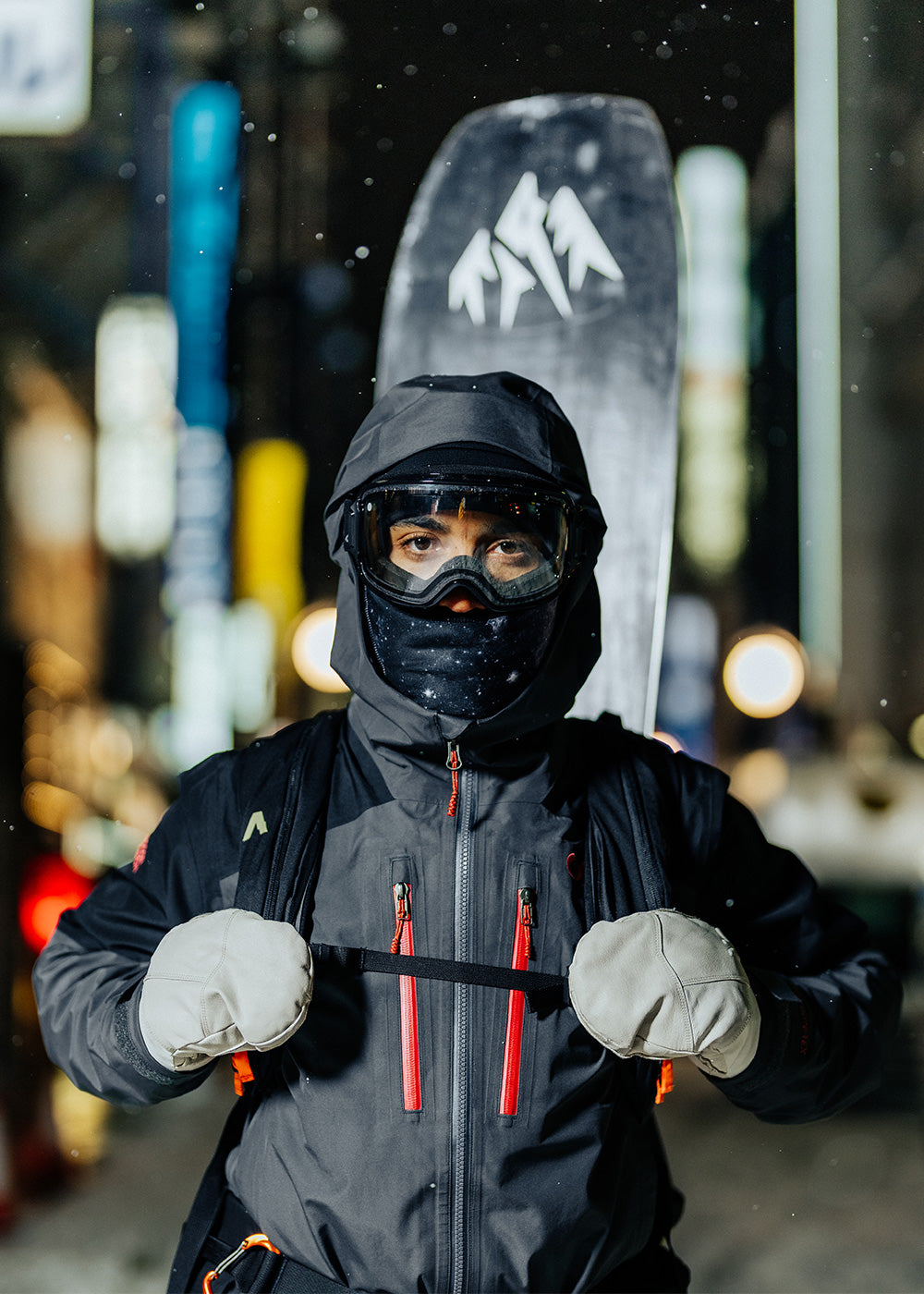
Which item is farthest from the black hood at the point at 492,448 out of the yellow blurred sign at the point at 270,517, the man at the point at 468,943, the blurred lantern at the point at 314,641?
the yellow blurred sign at the point at 270,517

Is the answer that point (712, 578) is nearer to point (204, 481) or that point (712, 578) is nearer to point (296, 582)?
point (296, 582)

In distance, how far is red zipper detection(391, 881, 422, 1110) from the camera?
1592 mm

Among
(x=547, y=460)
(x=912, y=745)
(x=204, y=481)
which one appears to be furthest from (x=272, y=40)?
(x=912, y=745)

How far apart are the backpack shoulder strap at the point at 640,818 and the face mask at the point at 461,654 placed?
21 cm

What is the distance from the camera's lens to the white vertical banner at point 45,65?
3.31 meters

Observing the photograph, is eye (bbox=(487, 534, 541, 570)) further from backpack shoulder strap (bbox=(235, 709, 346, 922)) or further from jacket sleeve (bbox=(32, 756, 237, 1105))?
jacket sleeve (bbox=(32, 756, 237, 1105))

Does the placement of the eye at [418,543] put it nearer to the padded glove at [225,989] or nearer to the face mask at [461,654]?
the face mask at [461,654]

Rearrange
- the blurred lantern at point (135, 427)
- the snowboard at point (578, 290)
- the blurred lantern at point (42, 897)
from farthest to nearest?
the blurred lantern at point (135, 427) → the blurred lantern at point (42, 897) → the snowboard at point (578, 290)

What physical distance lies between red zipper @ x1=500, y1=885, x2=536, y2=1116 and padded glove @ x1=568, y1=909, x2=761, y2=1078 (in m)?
0.09

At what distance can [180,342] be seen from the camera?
13.3 metres

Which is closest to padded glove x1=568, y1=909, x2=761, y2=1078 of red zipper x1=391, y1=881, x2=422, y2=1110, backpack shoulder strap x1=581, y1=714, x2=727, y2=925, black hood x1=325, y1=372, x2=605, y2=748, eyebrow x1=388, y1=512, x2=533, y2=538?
backpack shoulder strap x1=581, y1=714, x2=727, y2=925

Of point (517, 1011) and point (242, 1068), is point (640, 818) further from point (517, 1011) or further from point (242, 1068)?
point (242, 1068)

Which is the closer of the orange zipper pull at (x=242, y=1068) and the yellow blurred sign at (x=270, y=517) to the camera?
the orange zipper pull at (x=242, y=1068)

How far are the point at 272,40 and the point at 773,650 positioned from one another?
7952mm
